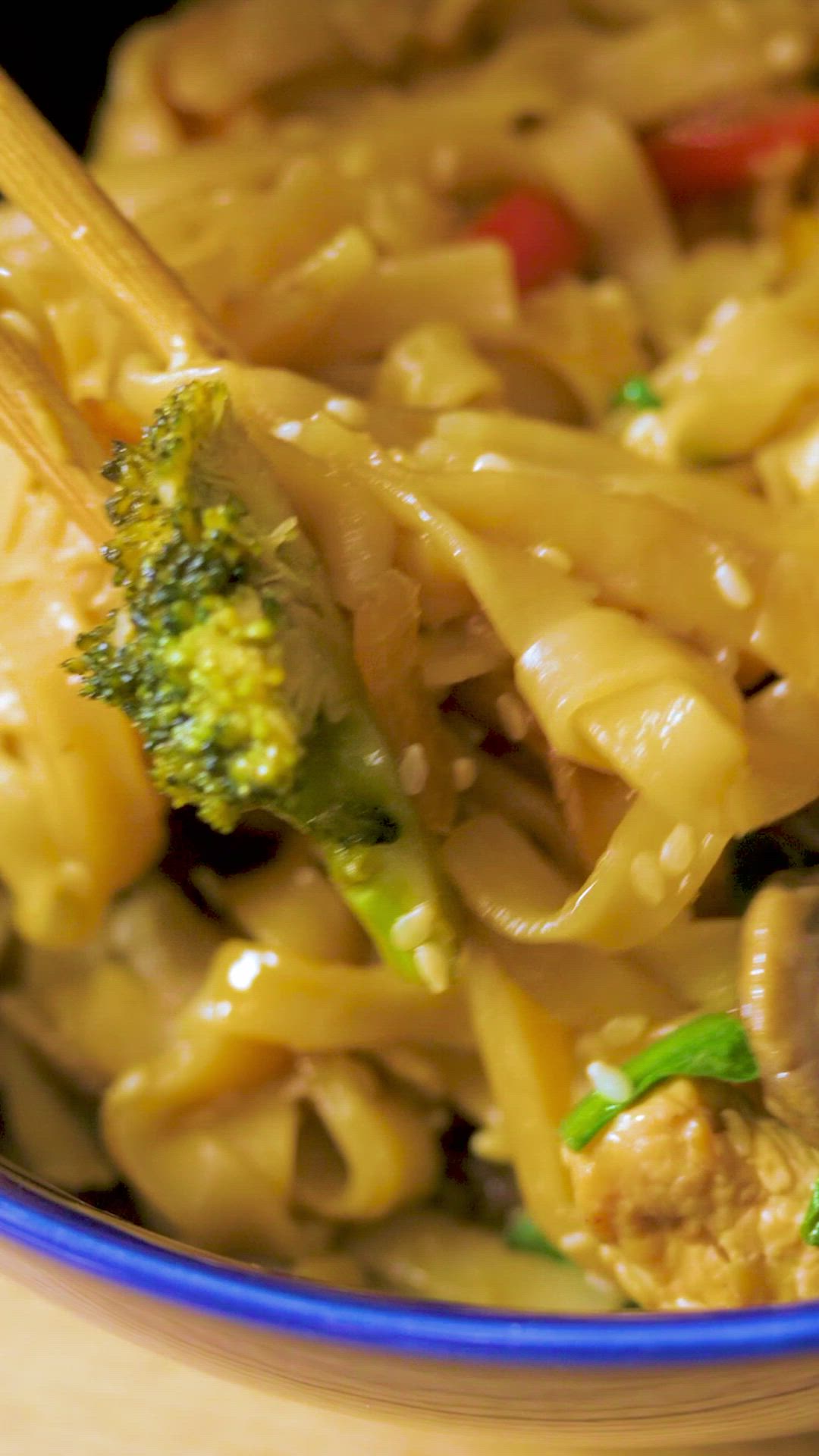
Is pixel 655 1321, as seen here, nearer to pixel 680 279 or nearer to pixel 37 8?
pixel 680 279

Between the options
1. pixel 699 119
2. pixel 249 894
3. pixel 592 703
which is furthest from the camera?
pixel 699 119

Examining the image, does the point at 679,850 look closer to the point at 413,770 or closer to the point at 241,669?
the point at 413,770

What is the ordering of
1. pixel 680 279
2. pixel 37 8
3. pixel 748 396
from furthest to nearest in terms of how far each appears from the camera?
pixel 37 8 → pixel 680 279 → pixel 748 396

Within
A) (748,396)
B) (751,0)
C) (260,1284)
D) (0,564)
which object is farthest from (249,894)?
(751,0)

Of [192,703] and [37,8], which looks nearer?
[192,703]

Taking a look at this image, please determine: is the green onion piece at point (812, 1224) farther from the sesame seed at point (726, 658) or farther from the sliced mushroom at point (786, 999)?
the sesame seed at point (726, 658)

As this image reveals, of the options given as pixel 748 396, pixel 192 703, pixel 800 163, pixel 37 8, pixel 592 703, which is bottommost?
pixel 800 163

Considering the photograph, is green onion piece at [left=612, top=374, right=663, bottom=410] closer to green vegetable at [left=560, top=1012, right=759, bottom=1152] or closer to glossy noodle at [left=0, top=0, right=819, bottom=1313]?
glossy noodle at [left=0, top=0, right=819, bottom=1313]

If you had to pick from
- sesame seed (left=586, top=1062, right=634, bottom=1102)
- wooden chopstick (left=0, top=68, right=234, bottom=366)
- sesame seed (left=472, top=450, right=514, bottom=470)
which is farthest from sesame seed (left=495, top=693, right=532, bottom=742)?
wooden chopstick (left=0, top=68, right=234, bottom=366)
